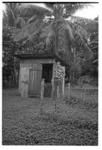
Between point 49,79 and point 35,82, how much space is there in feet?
9.15

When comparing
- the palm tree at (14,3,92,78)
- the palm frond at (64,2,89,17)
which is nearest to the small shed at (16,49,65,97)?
the palm tree at (14,3,92,78)

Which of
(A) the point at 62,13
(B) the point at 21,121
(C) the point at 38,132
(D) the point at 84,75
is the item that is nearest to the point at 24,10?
(A) the point at 62,13

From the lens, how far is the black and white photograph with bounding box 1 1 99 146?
349 cm

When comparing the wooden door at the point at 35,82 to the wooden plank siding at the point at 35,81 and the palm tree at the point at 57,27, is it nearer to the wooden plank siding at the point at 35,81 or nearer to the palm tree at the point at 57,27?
the wooden plank siding at the point at 35,81

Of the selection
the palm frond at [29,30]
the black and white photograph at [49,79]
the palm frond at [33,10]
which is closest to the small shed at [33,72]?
the black and white photograph at [49,79]

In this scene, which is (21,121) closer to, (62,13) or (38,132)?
(38,132)

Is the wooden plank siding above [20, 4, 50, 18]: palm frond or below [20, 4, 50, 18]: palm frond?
below

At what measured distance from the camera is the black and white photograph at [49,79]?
3492mm

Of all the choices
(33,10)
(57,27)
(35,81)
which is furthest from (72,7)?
(35,81)

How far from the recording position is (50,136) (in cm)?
328

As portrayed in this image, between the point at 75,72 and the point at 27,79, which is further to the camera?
the point at 75,72

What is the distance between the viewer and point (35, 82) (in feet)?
30.3

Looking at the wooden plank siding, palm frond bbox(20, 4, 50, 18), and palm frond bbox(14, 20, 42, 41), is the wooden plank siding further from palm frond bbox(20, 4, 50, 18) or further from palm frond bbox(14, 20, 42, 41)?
palm frond bbox(20, 4, 50, 18)

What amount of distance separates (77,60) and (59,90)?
34.2ft
